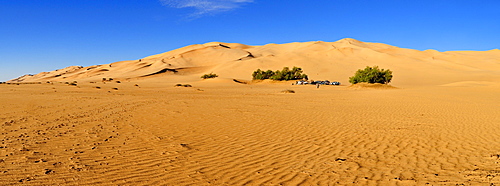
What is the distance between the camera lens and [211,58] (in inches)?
4222

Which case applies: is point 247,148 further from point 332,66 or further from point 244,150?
point 332,66

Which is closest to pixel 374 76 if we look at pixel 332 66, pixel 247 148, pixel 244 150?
pixel 332 66

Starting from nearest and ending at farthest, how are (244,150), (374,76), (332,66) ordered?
(244,150) → (374,76) → (332,66)

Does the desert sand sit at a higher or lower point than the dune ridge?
lower

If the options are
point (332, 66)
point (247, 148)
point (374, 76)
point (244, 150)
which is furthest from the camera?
point (332, 66)

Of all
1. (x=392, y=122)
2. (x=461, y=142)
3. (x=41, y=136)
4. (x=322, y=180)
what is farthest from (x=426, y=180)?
(x=41, y=136)

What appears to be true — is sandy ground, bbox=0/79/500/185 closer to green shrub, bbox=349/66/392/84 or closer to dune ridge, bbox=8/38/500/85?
Result: green shrub, bbox=349/66/392/84

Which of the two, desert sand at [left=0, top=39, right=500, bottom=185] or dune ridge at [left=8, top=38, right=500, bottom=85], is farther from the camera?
dune ridge at [left=8, top=38, right=500, bottom=85]

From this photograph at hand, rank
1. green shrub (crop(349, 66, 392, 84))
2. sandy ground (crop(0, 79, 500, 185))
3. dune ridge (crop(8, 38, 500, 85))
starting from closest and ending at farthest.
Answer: sandy ground (crop(0, 79, 500, 185)), green shrub (crop(349, 66, 392, 84)), dune ridge (crop(8, 38, 500, 85))

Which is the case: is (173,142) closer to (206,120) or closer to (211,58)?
(206,120)

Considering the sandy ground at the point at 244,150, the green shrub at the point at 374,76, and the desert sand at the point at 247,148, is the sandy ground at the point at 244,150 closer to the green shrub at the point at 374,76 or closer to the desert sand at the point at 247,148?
the desert sand at the point at 247,148

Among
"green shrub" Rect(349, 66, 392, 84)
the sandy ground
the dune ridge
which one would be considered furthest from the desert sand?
the dune ridge

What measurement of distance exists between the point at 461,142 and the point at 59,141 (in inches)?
389

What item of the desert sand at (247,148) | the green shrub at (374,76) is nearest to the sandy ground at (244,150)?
the desert sand at (247,148)
